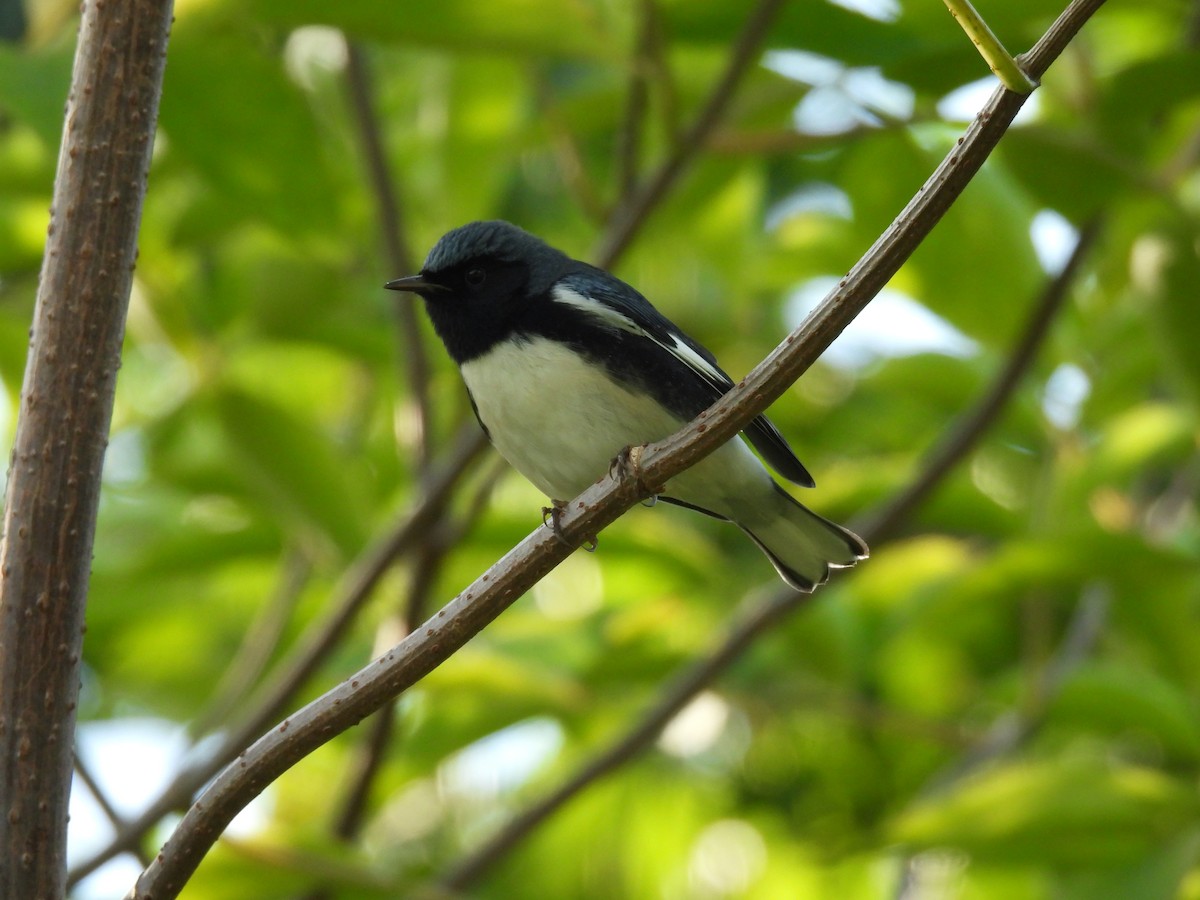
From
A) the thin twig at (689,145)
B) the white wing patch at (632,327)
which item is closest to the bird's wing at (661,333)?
the white wing patch at (632,327)

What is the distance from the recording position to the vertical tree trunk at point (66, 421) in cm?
189

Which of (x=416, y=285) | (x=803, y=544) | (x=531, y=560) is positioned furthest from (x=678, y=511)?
(x=531, y=560)

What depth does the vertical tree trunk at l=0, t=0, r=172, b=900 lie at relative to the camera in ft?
6.19

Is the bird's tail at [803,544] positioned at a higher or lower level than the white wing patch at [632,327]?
lower

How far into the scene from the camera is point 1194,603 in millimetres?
3957

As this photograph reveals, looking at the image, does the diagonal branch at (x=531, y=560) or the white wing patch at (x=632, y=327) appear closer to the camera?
the diagonal branch at (x=531, y=560)

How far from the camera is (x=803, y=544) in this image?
11.6 feet

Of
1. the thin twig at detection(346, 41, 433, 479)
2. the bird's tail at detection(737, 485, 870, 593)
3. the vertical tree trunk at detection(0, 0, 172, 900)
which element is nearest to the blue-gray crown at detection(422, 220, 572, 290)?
the thin twig at detection(346, 41, 433, 479)

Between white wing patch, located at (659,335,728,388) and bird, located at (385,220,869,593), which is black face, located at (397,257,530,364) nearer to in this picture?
bird, located at (385,220,869,593)

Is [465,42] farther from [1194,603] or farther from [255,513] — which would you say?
[1194,603]

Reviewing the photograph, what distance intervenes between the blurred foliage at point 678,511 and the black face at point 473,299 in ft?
0.83

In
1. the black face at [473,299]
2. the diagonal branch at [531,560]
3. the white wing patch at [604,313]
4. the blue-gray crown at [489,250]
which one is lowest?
the diagonal branch at [531,560]

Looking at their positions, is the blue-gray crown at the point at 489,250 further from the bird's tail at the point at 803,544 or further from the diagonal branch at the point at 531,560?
the diagonal branch at the point at 531,560

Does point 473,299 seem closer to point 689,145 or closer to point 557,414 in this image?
point 557,414
